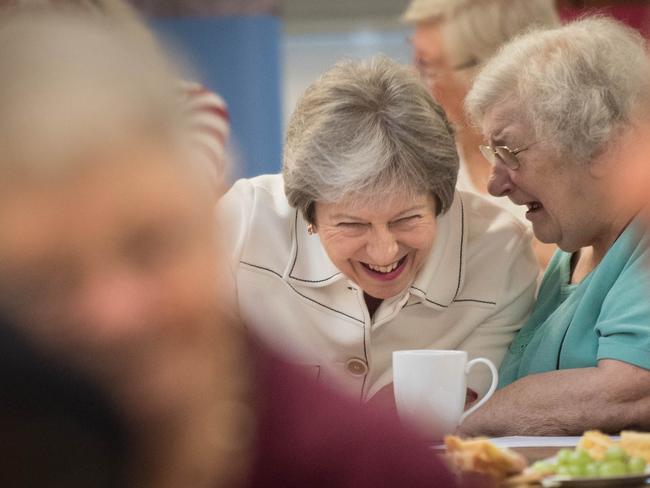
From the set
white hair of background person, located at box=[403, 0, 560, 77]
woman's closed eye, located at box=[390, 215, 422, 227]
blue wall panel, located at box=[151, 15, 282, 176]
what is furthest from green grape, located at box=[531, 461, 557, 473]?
blue wall panel, located at box=[151, 15, 282, 176]

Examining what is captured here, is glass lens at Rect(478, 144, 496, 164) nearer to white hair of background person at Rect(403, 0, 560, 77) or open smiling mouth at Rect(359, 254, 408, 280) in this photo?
open smiling mouth at Rect(359, 254, 408, 280)

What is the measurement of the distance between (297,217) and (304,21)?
8186mm

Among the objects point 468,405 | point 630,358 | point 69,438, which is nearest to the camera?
point 69,438

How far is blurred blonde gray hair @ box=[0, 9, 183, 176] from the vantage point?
1.89 feet

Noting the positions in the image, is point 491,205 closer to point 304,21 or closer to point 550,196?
point 550,196

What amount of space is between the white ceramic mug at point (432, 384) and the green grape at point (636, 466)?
53cm

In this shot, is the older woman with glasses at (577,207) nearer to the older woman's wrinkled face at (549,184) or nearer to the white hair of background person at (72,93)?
the older woman's wrinkled face at (549,184)

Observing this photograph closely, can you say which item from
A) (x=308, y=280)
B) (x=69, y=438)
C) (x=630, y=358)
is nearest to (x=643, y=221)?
(x=630, y=358)

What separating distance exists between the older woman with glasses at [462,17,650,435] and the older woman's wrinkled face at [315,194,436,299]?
9.4 inches

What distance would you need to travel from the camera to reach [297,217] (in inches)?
105

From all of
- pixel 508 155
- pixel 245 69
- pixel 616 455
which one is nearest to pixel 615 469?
pixel 616 455

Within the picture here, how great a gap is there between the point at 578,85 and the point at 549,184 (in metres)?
0.23

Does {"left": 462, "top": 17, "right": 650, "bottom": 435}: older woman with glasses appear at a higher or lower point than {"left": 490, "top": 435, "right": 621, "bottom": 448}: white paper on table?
higher

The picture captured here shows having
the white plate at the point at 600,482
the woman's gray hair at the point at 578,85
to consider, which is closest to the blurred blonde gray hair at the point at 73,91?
the white plate at the point at 600,482
